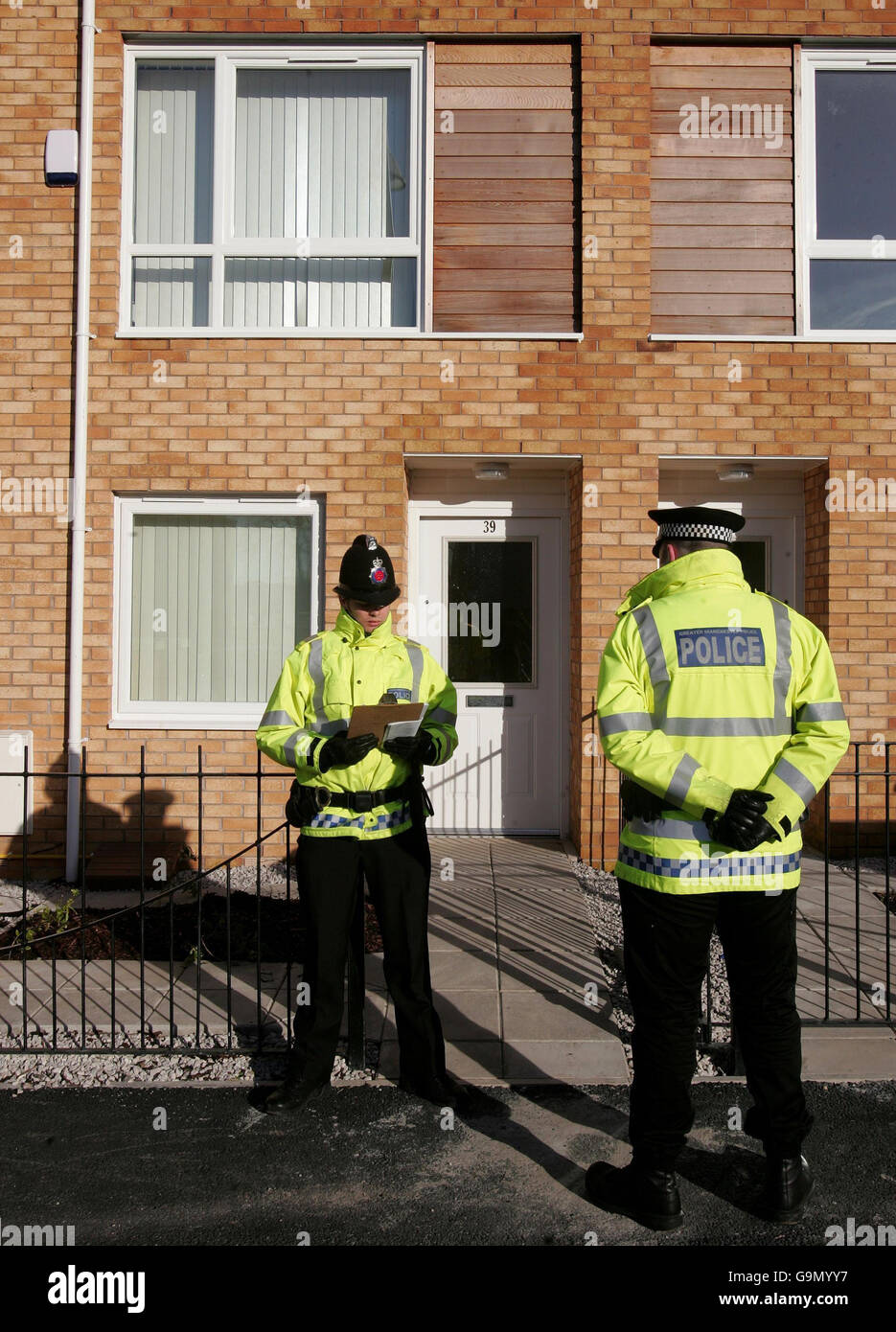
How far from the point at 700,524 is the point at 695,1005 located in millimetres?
1448

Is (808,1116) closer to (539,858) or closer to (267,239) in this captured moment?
(539,858)

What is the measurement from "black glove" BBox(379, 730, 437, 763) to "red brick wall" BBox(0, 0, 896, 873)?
3508 millimetres

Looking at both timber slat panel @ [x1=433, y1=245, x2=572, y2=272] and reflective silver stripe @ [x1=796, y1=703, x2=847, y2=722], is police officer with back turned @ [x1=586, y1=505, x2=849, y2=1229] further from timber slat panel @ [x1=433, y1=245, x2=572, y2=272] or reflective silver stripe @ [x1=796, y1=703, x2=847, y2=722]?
timber slat panel @ [x1=433, y1=245, x2=572, y2=272]

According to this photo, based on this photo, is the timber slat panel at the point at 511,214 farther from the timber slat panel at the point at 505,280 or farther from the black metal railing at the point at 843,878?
the black metal railing at the point at 843,878

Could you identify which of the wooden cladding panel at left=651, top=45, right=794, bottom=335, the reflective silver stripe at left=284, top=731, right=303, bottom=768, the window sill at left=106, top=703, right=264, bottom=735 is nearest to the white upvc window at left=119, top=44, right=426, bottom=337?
the wooden cladding panel at left=651, top=45, right=794, bottom=335

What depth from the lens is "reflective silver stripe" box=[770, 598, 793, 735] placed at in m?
2.91

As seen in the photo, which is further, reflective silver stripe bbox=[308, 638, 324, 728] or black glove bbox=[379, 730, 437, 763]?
reflective silver stripe bbox=[308, 638, 324, 728]

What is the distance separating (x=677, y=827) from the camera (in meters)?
2.84

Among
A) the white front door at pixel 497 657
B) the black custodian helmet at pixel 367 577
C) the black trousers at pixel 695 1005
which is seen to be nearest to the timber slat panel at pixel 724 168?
the white front door at pixel 497 657

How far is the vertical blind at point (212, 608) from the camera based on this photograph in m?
7.44

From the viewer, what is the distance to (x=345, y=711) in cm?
373

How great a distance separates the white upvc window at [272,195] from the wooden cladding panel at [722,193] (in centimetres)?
191

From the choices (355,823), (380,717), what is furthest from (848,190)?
(355,823)

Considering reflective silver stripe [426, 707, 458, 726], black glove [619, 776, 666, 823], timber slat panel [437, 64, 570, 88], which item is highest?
timber slat panel [437, 64, 570, 88]
